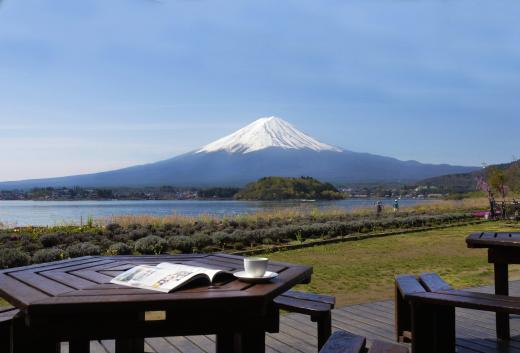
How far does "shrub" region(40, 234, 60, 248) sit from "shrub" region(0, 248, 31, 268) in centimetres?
223

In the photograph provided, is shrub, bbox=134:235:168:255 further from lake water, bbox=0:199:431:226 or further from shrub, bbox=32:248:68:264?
lake water, bbox=0:199:431:226

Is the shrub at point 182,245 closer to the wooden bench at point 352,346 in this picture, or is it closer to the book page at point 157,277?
the book page at point 157,277

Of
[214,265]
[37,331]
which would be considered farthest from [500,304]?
[37,331]

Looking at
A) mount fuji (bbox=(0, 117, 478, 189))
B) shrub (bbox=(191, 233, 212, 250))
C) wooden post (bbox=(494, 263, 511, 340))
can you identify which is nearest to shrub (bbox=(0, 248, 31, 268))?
shrub (bbox=(191, 233, 212, 250))

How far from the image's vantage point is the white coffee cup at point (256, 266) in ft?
7.97

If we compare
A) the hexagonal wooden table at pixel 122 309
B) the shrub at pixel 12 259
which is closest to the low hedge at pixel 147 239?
Result: the shrub at pixel 12 259

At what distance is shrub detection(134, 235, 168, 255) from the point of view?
33.4ft

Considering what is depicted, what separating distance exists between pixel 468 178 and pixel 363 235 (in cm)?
7724

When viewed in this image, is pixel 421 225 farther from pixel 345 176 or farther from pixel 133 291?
pixel 345 176

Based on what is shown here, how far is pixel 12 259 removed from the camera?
7984 mm

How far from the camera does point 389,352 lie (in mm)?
2291

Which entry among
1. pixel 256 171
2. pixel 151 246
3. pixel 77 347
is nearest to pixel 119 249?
pixel 151 246

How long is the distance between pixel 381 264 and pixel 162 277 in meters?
6.82

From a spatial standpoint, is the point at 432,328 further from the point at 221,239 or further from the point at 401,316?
the point at 221,239
